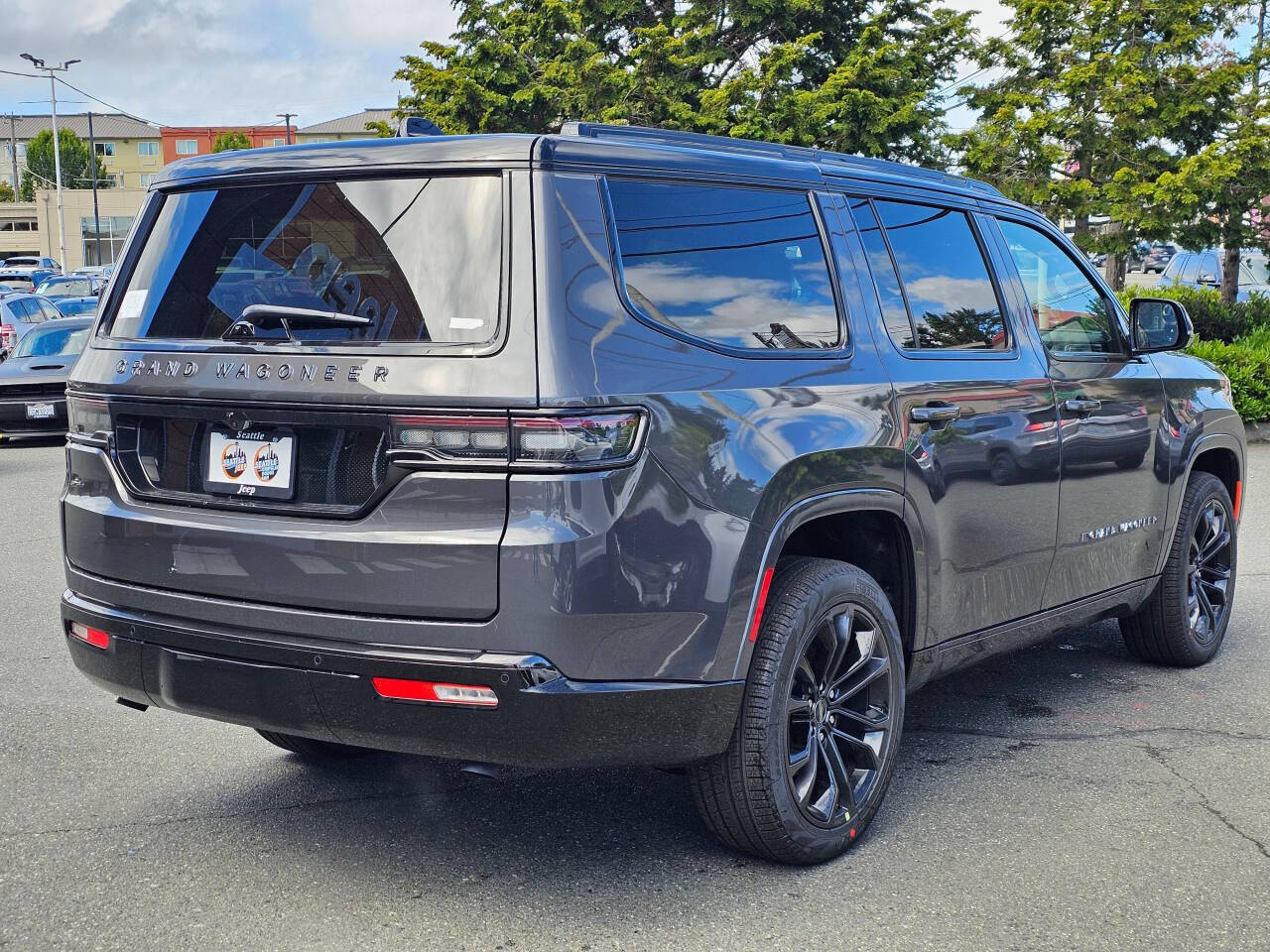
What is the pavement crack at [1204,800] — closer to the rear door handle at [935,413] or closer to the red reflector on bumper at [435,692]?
the rear door handle at [935,413]

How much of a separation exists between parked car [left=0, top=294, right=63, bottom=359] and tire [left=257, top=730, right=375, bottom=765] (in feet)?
59.8

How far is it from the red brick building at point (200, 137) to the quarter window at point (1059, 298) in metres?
125

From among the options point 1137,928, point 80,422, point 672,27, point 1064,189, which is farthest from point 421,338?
point 672,27

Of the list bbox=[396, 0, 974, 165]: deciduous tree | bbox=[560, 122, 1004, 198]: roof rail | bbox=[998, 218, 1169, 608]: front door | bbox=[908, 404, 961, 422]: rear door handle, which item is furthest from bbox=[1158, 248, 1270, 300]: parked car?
bbox=[908, 404, 961, 422]: rear door handle

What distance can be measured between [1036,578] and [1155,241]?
15476 mm

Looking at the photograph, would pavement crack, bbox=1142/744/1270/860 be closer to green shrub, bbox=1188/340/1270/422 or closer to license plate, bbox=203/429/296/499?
license plate, bbox=203/429/296/499

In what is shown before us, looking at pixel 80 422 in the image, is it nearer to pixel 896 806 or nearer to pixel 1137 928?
pixel 896 806

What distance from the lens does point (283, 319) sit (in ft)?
11.2

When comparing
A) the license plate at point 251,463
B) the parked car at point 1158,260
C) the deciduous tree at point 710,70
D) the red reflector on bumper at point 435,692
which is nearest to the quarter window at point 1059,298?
the red reflector on bumper at point 435,692

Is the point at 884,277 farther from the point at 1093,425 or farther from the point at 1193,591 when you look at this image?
the point at 1193,591

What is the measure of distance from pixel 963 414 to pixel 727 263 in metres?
1.07

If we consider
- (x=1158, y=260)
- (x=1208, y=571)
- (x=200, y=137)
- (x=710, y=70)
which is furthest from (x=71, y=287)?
(x=200, y=137)

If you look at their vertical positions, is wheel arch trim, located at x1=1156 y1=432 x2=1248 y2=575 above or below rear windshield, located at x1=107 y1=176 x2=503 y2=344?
below

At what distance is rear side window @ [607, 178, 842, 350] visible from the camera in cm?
341
